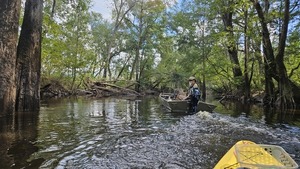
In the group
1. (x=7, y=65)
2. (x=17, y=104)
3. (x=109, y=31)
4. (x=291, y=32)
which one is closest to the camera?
(x=7, y=65)

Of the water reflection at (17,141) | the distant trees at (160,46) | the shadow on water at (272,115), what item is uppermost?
the distant trees at (160,46)

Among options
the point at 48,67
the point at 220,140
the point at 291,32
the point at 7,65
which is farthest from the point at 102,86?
the point at 220,140

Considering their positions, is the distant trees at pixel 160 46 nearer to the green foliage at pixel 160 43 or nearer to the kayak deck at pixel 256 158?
the green foliage at pixel 160 43

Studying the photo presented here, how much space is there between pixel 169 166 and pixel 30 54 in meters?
8.22

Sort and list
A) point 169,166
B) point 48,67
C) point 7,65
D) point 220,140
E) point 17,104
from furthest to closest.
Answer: point 48,67
point 17,104
point 7,65
point 220,140
point 169,166

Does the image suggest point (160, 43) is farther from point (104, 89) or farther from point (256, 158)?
point (256, 158)

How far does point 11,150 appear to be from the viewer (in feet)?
16.4

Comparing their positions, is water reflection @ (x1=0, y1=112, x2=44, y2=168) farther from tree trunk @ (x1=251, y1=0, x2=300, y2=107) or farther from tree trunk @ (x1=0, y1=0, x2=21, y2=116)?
tree trunk @ (x1=251, y1=0, x2=300, y2=107)

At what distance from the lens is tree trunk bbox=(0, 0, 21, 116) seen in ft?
28.1

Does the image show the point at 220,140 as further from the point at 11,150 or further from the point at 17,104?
the point at 17,104

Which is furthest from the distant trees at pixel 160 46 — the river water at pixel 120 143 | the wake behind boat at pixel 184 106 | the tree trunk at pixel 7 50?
the wake behind boat at pixel 184 106

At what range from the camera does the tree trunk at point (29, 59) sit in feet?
33.8

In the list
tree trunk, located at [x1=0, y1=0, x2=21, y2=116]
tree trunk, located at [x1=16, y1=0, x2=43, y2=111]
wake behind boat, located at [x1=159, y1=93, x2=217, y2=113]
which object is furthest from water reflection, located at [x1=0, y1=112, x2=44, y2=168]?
wake behind boat, located at [x1=159, y1=93, x2=217, y2=113]

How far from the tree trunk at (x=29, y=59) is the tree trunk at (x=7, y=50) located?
1.31m
